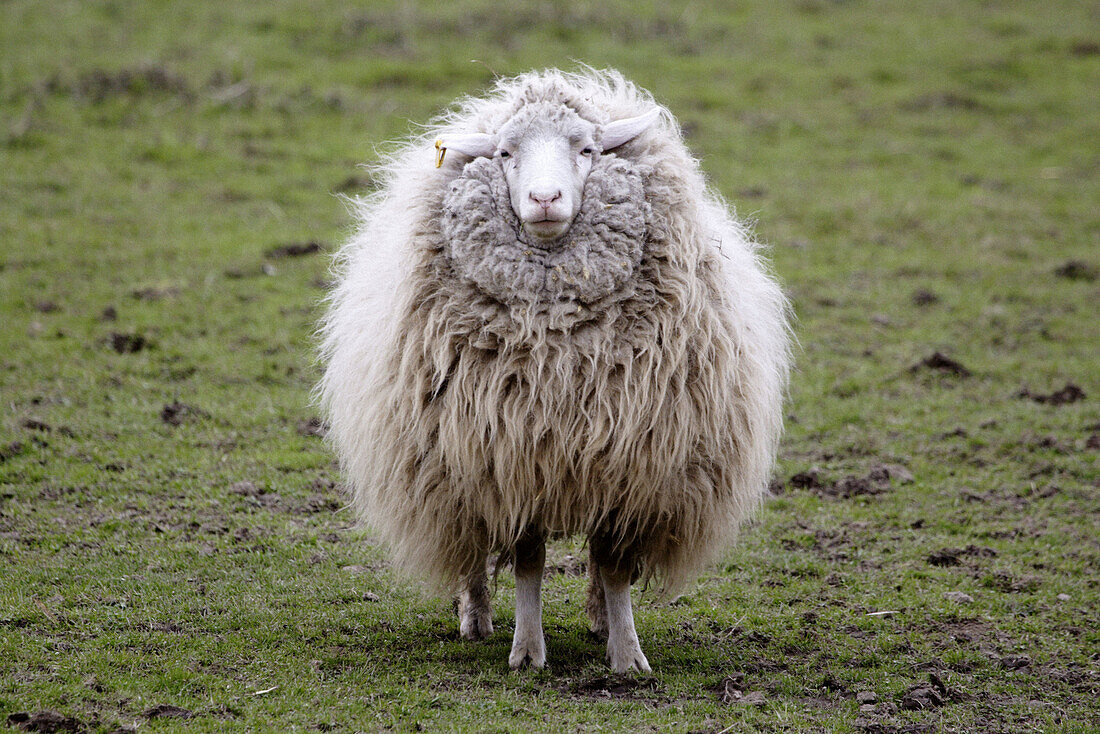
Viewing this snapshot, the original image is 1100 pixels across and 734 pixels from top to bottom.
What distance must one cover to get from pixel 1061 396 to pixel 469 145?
530 centimetres

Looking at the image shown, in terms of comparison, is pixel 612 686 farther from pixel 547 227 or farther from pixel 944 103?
pixel 944 103

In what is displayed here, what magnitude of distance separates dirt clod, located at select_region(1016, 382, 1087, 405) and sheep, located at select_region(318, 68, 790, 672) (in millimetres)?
4002

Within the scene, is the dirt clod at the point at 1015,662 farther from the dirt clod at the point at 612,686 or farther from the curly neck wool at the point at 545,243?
the curly neck wool at the point at 545,243

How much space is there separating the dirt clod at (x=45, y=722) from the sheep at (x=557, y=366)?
1370 mm

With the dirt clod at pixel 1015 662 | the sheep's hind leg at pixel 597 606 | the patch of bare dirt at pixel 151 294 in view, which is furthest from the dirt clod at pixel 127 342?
the dirt clod at pixel 1015 662

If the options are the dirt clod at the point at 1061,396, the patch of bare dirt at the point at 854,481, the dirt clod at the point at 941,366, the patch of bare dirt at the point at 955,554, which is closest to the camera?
the patch of bare dirt at the point at 955,554

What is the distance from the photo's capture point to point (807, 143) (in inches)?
522

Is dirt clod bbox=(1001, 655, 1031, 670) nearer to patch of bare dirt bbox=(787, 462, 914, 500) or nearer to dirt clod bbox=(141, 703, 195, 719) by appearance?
patch of bare dirt bbox=(787, 462, 914, 500)

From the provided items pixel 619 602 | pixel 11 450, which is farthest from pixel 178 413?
pixel 619 602

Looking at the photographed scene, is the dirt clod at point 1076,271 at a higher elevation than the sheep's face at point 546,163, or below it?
below

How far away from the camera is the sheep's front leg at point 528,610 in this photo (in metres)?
4.46

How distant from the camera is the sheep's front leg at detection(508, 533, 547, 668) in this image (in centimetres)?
446

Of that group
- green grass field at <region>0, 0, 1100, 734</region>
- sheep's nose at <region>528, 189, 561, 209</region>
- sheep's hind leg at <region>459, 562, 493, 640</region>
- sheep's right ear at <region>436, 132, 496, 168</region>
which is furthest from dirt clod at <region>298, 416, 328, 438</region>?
sheep's nose at <region>528, 189, 561, 209</region>

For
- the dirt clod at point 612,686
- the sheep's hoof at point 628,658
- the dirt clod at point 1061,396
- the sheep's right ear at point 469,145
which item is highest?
the sheep's right ear at point 469,145
